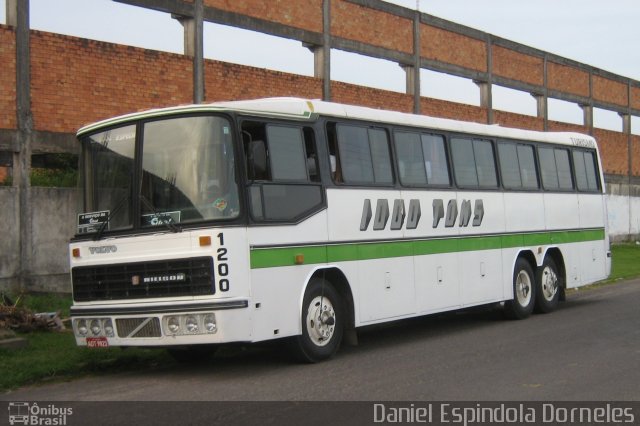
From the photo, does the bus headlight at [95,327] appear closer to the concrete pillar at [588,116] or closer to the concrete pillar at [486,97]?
the concrete pillar at [486,97]

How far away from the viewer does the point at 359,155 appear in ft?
38.6

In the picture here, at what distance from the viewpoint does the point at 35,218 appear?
15.0 metres

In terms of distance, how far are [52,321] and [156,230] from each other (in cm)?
368

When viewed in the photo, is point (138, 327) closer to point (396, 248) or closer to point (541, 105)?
point (396, 248)

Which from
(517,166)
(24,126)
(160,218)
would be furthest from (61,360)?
(517,166)

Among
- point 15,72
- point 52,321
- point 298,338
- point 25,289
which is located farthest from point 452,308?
point 15,72

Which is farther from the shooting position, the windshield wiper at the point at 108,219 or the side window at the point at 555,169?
the side window at the point at 555,169

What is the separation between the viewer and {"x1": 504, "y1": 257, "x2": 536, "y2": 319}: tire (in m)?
15.1

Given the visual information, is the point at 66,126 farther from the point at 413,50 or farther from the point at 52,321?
the point at 413,50

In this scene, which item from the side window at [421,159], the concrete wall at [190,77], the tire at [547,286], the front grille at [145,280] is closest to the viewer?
the front grille at [145,280]

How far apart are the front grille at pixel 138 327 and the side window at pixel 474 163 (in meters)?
5.92

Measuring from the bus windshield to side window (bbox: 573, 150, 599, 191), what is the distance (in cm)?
992

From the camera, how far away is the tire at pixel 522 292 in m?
15.1

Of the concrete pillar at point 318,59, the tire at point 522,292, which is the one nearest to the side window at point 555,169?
the tire at point 522,292
